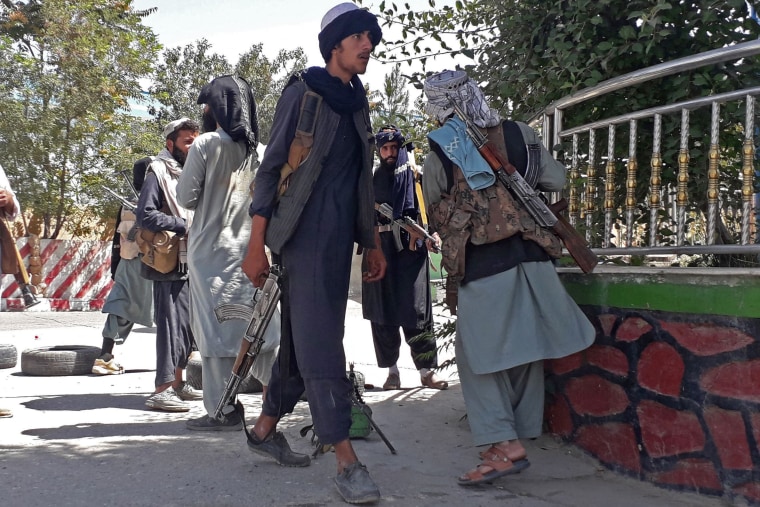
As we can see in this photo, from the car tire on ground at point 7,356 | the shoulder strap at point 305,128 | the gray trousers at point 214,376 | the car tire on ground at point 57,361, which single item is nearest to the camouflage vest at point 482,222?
the shoulder strap at point 305,128

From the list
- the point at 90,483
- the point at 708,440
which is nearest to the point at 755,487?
the point at 708,440

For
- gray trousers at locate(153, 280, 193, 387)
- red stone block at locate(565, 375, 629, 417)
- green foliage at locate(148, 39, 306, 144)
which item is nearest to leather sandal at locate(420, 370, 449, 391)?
gray trousers at locate(153, 280, 193, 387)

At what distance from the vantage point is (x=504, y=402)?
3.75m

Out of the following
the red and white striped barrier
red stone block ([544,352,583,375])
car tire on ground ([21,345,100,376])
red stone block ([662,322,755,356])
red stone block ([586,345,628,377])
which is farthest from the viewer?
the red and white striped barrier

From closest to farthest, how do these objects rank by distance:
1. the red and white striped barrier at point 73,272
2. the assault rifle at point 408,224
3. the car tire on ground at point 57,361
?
the assault rifle at point 408,224 → the car tire on ground at point 57,361 → the red and white striped barrier at point 73,272

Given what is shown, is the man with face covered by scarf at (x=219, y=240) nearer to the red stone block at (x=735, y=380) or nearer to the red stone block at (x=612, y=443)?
the red stone block at (x=612, y=443)

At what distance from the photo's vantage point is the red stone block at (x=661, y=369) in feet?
11.3

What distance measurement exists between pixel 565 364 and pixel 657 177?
3.40 ft

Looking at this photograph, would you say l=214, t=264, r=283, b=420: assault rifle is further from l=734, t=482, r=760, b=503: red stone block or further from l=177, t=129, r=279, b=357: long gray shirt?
l=734, t=482, r=760, b=503: red stone block

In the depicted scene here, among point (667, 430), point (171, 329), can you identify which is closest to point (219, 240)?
point (171, 329)

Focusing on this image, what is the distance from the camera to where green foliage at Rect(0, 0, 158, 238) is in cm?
1747

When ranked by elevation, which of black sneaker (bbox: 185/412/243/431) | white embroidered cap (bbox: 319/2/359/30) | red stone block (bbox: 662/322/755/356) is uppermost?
white embroidered cap (bbox: 319/2/359/30)

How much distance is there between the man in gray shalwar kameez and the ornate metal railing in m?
0.40

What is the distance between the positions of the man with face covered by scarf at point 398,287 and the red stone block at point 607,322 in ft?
7.95
